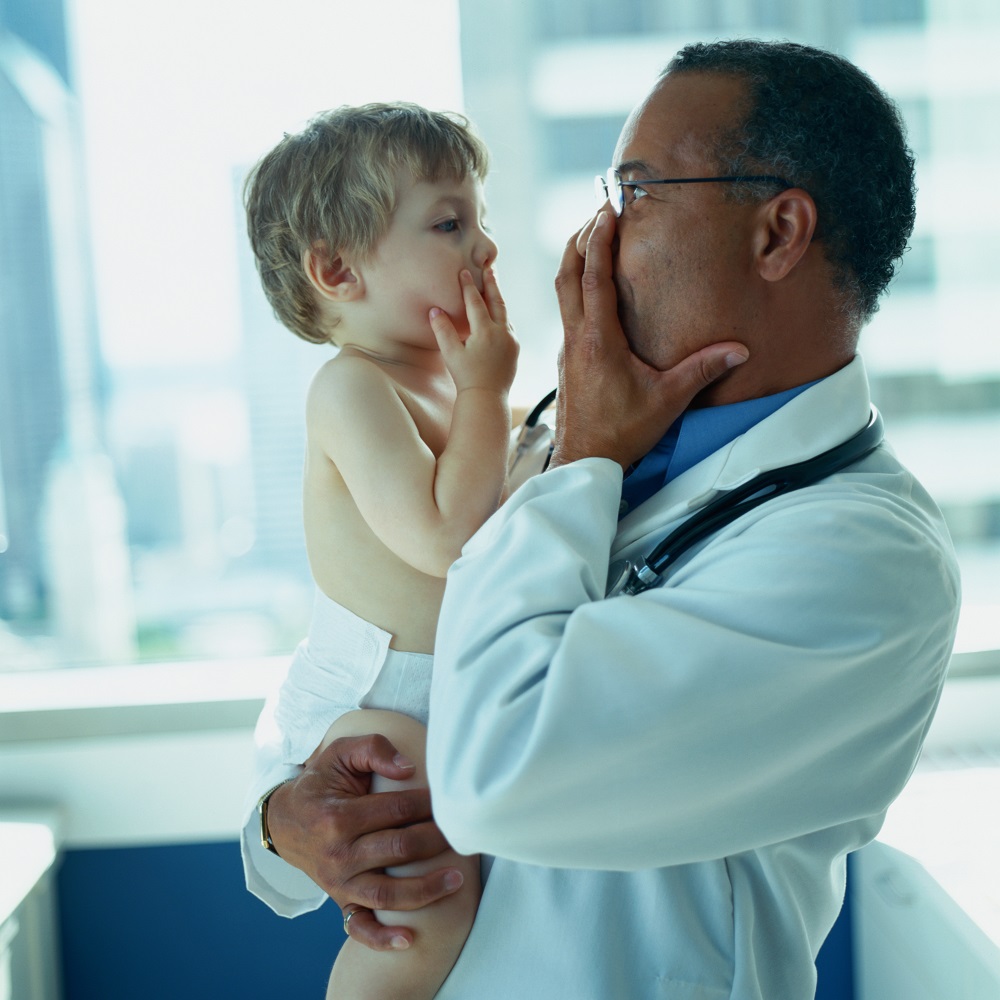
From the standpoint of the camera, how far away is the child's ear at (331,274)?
4.75ft

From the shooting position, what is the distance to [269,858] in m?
1.45

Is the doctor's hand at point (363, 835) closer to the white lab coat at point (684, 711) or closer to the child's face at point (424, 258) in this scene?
the white lab coat at point (684, 711)

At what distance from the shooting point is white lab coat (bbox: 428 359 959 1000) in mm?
930

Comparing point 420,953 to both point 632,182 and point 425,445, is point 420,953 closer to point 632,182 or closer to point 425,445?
point 425,445

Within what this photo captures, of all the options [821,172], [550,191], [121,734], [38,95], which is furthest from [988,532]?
[38,95]

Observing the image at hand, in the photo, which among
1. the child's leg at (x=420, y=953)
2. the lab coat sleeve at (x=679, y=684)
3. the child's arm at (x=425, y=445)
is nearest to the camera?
the lab coat sleeve at (x=679, y=684)

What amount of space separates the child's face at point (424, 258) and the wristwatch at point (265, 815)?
64 cm

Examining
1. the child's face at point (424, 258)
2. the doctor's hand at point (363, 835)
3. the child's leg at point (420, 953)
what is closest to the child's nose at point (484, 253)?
the child's face at point (424, 258)

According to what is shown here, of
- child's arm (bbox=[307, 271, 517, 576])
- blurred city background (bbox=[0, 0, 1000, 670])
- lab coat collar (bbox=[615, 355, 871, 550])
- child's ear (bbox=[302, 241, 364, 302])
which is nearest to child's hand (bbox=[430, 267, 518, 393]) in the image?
child's arm (bbox=[307, 271, 517, 576])

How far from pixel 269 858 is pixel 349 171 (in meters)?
0.96

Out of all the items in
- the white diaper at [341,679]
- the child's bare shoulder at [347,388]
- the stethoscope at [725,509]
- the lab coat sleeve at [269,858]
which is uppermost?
the child's bare shoulder at [347,388]

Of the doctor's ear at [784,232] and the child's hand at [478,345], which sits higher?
the doctor's ear at [784,232]

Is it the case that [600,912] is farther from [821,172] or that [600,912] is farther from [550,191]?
[550,191]

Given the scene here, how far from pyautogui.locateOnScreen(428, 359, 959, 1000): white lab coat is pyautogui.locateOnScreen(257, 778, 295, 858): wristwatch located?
314mm
